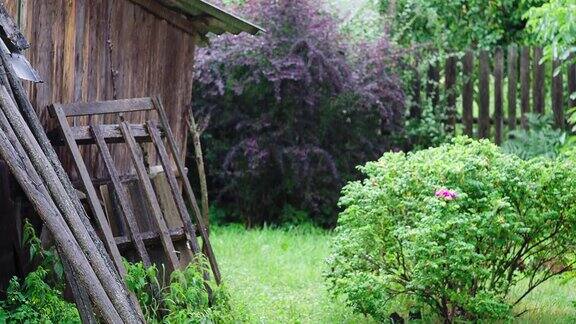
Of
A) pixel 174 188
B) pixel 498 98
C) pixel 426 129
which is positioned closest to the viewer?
pixel 174 188

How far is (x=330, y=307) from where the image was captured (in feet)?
30.8

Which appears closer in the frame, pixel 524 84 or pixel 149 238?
pixel 149 238

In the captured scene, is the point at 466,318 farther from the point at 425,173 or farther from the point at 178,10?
the point at 178,10

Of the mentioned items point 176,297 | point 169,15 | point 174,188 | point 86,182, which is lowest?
point 176,297

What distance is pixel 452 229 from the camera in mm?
7871

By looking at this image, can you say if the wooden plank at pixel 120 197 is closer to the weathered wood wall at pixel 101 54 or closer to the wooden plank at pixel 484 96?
the weathered wood wall at pixel 101 54

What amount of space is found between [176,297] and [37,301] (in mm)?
1085

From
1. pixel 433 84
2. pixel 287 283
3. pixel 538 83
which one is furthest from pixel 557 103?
pixel 287 283

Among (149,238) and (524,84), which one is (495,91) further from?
(149,238)

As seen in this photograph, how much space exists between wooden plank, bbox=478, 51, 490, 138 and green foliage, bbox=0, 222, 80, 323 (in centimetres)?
918

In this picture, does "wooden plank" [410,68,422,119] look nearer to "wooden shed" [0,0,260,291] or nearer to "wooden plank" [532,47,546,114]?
"wooden plank" [532,47,546,114]

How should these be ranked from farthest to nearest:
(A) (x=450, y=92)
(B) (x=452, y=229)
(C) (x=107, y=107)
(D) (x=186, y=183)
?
(A) (x=450, y=92) < (D) (x=186, y=183) < (B) (x=452, y=229) < (C) (x=107, y=107)

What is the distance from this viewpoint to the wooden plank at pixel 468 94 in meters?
15.0

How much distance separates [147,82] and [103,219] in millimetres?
2036
